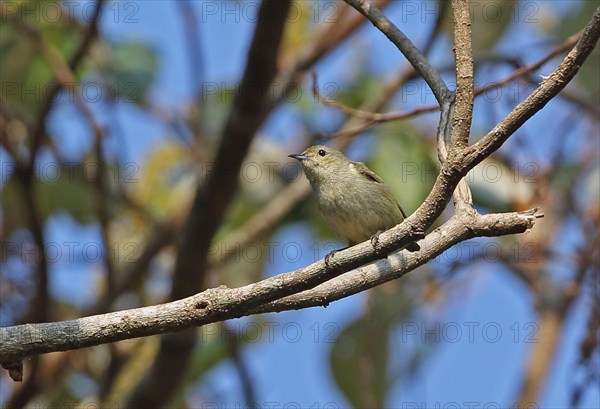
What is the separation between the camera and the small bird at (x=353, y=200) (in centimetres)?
441

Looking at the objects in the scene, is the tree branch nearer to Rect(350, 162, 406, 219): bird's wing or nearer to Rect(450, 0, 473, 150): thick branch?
Rect(450, 0, 473, 150): thick branch

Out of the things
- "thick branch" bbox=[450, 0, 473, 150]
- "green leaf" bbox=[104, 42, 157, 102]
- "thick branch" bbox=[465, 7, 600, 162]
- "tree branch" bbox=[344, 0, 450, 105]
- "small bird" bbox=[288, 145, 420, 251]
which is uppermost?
"green leaf" bbox=[104, 42, 157, 102]

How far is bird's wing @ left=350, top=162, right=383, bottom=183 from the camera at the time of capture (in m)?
4.68

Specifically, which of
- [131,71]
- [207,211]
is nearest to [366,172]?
[207,211]

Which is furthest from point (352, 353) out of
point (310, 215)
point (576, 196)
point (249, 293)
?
point (249, 293)

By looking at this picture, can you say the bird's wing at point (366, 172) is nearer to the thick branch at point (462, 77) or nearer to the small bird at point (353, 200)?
the small bird at point (353, 200)

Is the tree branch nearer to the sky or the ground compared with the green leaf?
nearer to the ground

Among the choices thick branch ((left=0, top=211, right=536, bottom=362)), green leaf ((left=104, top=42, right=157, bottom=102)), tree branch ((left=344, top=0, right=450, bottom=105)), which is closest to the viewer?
thick branch ((left=0, top=211, right=536, bottom=362))

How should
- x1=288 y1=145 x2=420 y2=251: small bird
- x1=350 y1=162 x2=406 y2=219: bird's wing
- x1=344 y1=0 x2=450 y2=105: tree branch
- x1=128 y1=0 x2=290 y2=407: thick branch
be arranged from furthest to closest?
x1=350 y1=162 x2=406 y2=219: bird's wing → x1=288 y1=145 x2=420 y2=251: small bird → x1=128 y1=0 x2=290 y2=407: thick branch → x1=344 y1=0 x2=450 y2=105: tree branch

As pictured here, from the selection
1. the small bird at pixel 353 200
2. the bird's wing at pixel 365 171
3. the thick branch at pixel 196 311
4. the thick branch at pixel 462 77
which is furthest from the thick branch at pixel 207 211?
the thick branch at pixel 196 311

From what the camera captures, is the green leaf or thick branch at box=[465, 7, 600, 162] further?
the green leaf

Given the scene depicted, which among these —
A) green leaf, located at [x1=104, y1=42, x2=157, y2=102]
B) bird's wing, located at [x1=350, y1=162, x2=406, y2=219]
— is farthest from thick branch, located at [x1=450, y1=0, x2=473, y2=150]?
green leaf, located at [x1=104, y1=42, x2=157, y2=102]

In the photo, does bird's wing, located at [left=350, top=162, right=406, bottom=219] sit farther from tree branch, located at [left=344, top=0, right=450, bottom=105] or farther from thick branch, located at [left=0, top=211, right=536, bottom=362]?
thick branch, located at [left=0, top=211, right=536, bottom=362]

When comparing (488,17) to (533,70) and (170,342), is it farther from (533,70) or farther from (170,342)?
(170,342)
